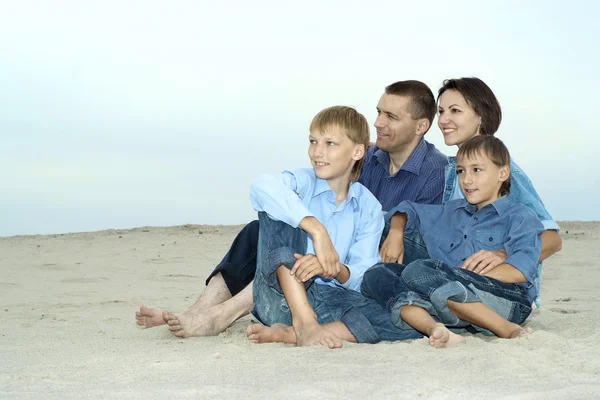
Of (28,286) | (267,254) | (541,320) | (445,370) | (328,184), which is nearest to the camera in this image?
(445,370)

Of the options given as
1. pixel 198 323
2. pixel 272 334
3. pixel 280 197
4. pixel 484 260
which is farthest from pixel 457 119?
pixel 198 323

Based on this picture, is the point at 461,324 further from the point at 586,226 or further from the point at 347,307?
the point at 586,226

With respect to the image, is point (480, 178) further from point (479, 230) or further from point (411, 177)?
point (411, 177)

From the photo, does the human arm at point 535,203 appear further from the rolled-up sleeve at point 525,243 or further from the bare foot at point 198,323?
the bare foot at point 198,323

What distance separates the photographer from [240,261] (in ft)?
12.1

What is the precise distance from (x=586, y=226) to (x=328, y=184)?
26.2ft

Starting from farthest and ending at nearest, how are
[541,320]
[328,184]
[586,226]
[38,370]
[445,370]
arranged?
[586,226]
[541,320]
[328,184]
[38,370]
[445,370]

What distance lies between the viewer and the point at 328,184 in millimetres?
3461

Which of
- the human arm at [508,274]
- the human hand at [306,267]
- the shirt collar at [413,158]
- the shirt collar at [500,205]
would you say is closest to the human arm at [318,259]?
the human hand at [306,267]

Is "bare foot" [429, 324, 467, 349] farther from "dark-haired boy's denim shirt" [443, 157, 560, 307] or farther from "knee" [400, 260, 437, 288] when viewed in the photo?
"dark-haired boy's denim shirt" [443, 157, 560, 307]

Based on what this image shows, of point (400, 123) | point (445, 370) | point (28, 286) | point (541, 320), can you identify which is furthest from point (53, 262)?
point (445, 370)

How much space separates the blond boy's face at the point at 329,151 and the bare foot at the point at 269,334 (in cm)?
74

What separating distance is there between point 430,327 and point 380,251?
63cm

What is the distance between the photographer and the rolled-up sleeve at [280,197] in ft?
10.2
